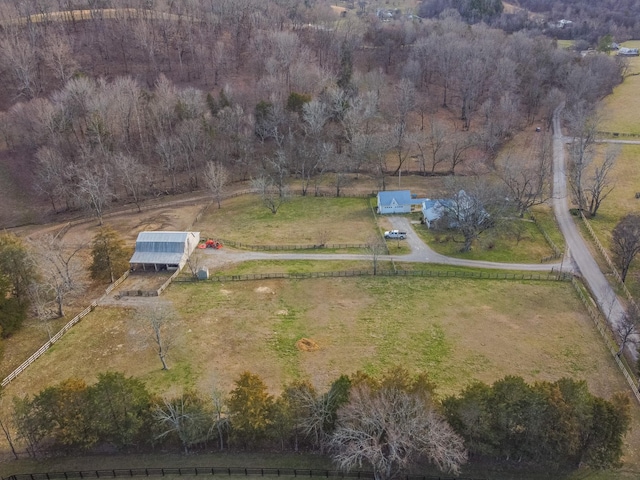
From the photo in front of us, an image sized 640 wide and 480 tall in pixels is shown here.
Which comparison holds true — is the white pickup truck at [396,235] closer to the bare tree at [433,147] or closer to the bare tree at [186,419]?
the bare tree at [433,147]

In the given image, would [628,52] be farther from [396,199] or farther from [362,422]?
[362,422]

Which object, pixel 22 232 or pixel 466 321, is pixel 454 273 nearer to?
pixel 466 321

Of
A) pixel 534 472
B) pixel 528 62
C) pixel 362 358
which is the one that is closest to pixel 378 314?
pixel 362 358

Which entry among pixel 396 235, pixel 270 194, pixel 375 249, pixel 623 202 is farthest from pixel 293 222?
pixel 623 202

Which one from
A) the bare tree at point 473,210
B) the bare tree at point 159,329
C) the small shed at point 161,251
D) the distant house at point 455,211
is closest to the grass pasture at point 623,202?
the bare tree at point 473,210

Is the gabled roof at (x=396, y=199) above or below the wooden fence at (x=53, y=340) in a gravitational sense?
below

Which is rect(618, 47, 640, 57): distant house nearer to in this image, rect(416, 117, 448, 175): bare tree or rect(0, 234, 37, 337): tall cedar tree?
rect(416, 117, 448, 175): bare tree

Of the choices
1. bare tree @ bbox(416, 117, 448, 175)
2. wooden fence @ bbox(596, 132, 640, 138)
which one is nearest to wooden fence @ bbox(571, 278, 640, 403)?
bare tree @ bbox(416, 117, 448, 175)
